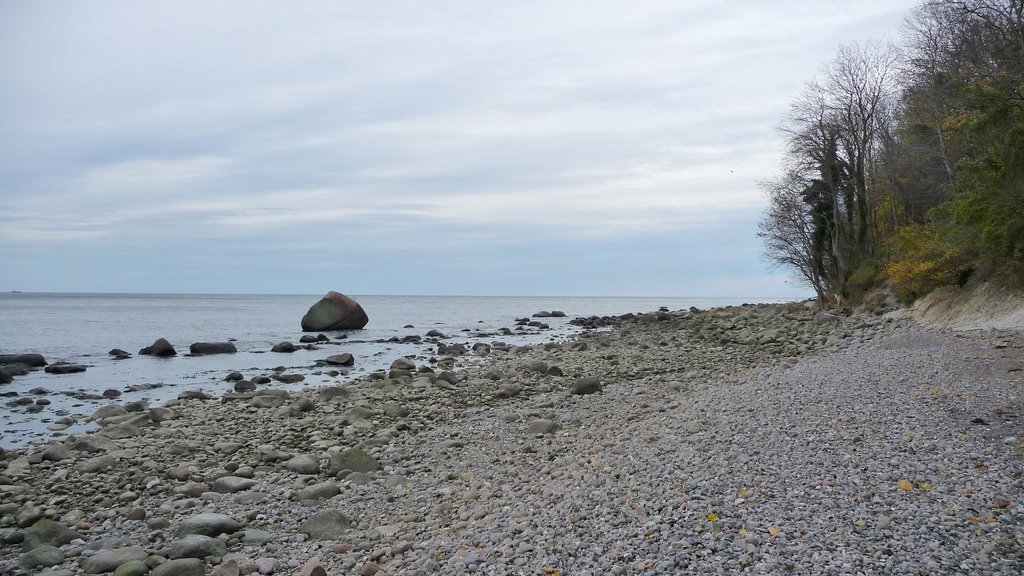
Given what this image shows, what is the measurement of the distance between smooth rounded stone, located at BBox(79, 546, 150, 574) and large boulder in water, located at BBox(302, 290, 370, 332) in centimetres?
3750

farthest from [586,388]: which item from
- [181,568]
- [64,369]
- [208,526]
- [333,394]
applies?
[64,369]

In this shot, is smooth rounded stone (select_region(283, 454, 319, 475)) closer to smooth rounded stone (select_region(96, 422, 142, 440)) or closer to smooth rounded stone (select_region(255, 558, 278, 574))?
smooth rounded stone (select_region(255, 558, 278, 574))

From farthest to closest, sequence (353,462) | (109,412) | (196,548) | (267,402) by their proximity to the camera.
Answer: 1. (267,402)
2. (109,412)
3. (353,462)
4. (196,548)

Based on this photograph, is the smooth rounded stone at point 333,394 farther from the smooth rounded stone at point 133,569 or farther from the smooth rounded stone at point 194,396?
the smooth rounded stone at point 133,569

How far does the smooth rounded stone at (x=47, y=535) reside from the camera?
276 inches

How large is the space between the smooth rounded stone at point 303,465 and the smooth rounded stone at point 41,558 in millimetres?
3121

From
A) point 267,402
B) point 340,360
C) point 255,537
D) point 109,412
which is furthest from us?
point 340,360

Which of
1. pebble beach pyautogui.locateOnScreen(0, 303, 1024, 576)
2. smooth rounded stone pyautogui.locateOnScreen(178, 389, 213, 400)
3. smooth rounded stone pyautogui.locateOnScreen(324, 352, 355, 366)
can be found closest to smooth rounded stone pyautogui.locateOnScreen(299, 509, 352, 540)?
pebble beach pyautogui.locateOnScreen(0, 303, 1024, 576)

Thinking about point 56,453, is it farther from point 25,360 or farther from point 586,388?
point 25,360

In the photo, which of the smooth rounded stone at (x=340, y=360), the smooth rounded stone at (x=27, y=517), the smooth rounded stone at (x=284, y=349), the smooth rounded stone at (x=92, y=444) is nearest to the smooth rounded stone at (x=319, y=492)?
the smooth rounded stone at (x=27, y=517)

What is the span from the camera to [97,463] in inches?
391

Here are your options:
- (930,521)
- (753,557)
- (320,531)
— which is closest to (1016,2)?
(930,521)

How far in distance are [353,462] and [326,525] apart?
7.85 feet

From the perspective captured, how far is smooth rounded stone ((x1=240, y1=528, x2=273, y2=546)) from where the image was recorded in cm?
679
